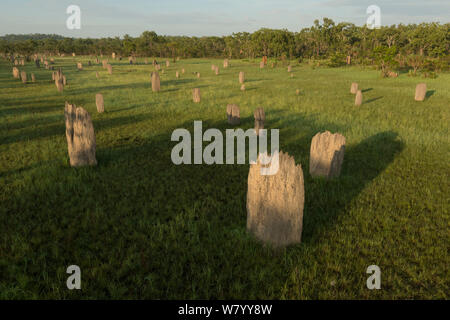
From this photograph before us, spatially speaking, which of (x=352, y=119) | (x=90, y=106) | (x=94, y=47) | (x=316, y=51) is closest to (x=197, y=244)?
(x=352, y=119)

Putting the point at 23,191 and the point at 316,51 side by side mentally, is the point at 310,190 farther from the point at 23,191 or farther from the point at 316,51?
the point at 316,51

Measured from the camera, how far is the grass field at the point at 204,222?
155 inches

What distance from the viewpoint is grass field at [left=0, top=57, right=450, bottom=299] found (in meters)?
3.94

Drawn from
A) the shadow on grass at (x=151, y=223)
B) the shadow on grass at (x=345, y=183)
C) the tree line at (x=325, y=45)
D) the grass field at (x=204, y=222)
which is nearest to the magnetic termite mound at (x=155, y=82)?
the grass field at (x=204, y=222)

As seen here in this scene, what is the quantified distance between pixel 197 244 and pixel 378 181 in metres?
5.20

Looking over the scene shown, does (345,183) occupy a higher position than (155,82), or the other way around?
(155,82)

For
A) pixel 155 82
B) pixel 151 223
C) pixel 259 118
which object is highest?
pixel 155 82

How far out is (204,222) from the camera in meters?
5.47

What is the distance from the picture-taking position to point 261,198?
4.60 meters

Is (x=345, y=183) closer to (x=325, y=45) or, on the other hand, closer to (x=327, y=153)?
(x=327, y=153)

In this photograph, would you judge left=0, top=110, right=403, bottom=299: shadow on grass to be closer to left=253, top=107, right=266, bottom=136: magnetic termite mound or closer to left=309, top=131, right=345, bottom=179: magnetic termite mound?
left=309, top=131, right=345, bottom=179: magnetic termite mound

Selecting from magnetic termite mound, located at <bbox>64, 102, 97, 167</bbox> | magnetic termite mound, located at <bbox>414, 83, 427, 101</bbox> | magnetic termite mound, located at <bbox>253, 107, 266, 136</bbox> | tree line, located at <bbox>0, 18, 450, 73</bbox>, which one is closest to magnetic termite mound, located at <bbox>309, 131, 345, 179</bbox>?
magnetic termite mound, located at <bbox>253, 107, 266, 136</bbox>

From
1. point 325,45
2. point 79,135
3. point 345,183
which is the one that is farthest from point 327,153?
point 325,45

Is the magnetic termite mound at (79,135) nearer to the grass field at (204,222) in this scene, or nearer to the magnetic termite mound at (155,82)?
the grass field at (204,222)
